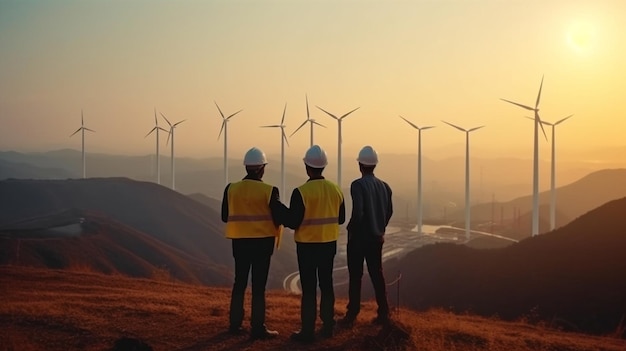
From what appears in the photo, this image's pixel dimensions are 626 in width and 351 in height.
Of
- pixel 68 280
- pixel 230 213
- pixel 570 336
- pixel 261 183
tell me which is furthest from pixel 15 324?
pixel 570 336

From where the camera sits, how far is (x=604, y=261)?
138 ft

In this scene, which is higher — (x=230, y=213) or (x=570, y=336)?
(x=230, y=213)

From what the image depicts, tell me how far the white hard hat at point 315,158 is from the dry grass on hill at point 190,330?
287cm

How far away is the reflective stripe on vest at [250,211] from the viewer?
10.0m

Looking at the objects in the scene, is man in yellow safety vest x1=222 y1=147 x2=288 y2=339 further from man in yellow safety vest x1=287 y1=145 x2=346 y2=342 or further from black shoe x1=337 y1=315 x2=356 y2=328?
black shoe x1=337 y1=315 x2=356 y2=328

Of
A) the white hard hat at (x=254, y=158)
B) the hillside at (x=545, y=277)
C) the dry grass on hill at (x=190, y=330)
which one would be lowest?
the hillside at (x=545, y=277)

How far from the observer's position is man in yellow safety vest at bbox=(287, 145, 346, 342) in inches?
394

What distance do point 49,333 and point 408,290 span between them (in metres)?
45.8

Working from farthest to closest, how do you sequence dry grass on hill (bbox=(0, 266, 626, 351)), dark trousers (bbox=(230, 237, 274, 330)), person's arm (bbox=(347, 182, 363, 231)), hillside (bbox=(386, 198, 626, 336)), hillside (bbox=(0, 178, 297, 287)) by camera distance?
hillside (bbox=(0, 178, 297, 287)) < hillside (bbox=(386, 198, 626, 336)) < person's arm (bbox=(347, 182, 363, 231)) < dark trousers (bbox=(230, 237, 274, 330)) < dry grass on hill (bbox=(0, 266, 626, 351))

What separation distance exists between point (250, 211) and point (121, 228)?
60922 mm

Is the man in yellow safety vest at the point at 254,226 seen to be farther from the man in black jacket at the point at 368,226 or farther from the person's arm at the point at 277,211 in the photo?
the man in black jacket at the point at 368,226

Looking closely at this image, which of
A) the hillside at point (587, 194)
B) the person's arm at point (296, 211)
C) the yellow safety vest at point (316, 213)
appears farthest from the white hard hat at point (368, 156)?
the hillside at point (587, 194)

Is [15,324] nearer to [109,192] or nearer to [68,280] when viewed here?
[68,280]

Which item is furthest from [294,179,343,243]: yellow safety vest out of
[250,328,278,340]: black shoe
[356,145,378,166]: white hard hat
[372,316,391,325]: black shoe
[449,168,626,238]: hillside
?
[449,168,626,238]: hillside
